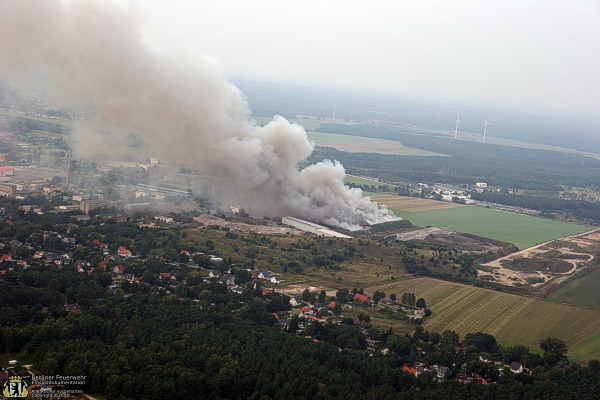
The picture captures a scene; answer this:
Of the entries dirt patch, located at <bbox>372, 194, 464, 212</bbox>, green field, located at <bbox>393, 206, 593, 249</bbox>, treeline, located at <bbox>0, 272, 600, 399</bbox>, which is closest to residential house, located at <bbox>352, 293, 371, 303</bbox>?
treeline, located at <bbox>0, 272, 600, 399</bbox>

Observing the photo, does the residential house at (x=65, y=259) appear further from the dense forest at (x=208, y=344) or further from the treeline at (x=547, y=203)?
the treeline at (x=547, y=203)

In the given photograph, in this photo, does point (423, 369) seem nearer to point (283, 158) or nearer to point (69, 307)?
point (69, 307)

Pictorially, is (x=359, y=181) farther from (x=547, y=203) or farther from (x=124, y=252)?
(x=124, y=252)

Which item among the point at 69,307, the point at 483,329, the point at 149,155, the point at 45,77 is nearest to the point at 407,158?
the point at 149,155

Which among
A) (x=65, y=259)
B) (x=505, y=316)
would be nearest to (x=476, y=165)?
(x=505, y=316)

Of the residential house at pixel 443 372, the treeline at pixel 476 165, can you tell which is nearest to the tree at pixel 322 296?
the residential house at pixel 443 372
